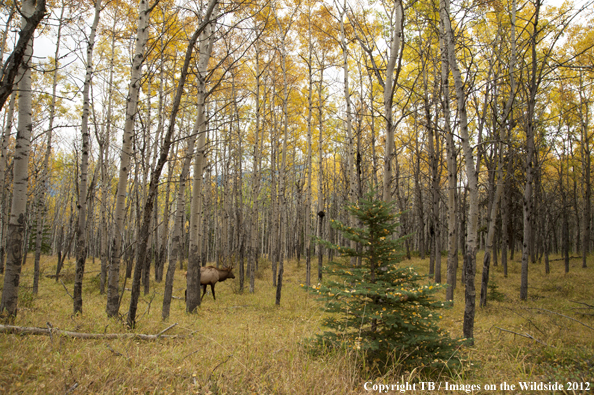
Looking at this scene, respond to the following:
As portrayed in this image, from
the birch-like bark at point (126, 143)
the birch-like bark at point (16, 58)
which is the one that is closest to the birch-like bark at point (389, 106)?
the birch-like bark at point (126, 143)

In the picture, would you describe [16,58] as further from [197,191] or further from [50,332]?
[197,191]

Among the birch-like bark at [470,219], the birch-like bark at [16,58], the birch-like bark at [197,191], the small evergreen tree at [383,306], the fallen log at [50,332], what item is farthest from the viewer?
the birch-like bark at [197,191]

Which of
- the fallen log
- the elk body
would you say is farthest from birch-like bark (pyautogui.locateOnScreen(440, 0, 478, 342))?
the elk body

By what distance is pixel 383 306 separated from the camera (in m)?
3.75

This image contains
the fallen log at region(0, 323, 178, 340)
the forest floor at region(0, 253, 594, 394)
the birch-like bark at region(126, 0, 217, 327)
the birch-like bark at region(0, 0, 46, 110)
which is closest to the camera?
the birch-like bark at region(0, 0, 46, 110)

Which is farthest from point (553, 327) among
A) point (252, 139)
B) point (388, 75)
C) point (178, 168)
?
point (178, 168)

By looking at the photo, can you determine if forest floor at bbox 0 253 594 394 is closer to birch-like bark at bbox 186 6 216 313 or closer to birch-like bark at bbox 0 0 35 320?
birch-like bark at bbox 0 0 35 320

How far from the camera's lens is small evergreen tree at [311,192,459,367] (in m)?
3.52

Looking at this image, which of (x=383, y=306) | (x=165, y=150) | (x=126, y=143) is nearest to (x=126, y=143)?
(x=126, y=143)

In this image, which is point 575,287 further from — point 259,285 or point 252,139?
point 252,139

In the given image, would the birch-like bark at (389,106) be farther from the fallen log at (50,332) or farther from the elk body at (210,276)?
the elk body at (210,276)

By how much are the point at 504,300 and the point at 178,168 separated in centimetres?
1704

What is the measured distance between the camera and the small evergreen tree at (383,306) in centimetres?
352

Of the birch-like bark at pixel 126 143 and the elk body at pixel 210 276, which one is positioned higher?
the birch-like bark at pixel 126 143
